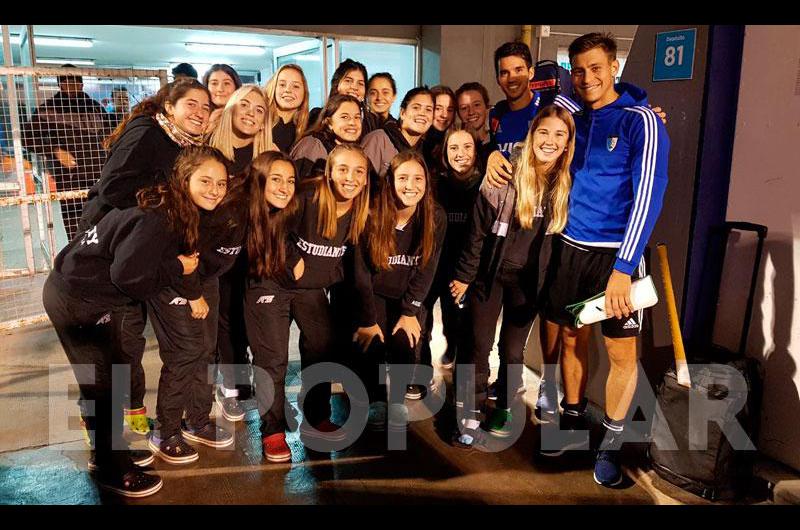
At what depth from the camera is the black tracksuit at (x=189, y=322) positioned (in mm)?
2922

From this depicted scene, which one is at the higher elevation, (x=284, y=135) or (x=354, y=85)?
(x=354, y=85)

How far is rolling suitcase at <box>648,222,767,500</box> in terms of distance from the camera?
2758 mm

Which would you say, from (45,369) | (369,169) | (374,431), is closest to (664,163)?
(369,169)

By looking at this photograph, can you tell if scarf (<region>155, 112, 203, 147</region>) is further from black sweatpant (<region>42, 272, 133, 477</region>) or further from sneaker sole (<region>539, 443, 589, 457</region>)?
sneaker sole (<region>539, 443, 589, 457</region>)

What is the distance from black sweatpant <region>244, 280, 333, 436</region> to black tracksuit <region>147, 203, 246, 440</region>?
22cm

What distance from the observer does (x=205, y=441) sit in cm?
325

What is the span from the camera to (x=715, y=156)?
9.95ft

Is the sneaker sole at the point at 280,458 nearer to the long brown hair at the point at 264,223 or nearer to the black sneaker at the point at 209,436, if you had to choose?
the black sneaker at the point at 209,436

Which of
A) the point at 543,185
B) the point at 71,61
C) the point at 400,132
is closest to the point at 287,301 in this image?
the point at 400,132

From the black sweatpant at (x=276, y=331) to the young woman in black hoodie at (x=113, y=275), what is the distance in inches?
16.7

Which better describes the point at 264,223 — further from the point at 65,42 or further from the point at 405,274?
the point at 65,42

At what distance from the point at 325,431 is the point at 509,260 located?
1.29 meters

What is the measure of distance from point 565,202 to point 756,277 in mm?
938

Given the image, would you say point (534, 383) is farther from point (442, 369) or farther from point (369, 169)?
point (369, 169)
